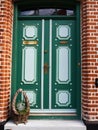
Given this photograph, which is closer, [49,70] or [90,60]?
[90,60]

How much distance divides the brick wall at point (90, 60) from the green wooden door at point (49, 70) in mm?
413

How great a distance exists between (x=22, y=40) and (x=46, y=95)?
145cm

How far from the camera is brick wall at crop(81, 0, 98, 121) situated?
20.2ft

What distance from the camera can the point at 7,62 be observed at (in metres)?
6.38

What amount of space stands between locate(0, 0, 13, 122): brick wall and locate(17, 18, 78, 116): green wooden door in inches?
17.0

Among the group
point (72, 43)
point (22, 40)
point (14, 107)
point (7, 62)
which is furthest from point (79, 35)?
point (14, 107)

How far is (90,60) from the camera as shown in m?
6.25

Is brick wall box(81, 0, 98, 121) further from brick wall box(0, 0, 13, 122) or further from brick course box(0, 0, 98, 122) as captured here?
brick wall box(0, 0, 13, 122)

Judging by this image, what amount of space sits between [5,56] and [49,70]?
1113 mm

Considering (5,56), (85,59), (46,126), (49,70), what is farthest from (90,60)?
(5,56)

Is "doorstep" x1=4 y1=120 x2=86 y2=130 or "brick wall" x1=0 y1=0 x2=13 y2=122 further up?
"brick wall" x1=0 y1=0 x2=13 y2=122

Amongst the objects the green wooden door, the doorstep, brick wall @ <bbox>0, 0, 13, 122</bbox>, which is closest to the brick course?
brick wall @ <bbox>0, 0, 13, 122</bbox>

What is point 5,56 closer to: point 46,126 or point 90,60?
point 46,126

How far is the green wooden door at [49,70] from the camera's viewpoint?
264 inches
